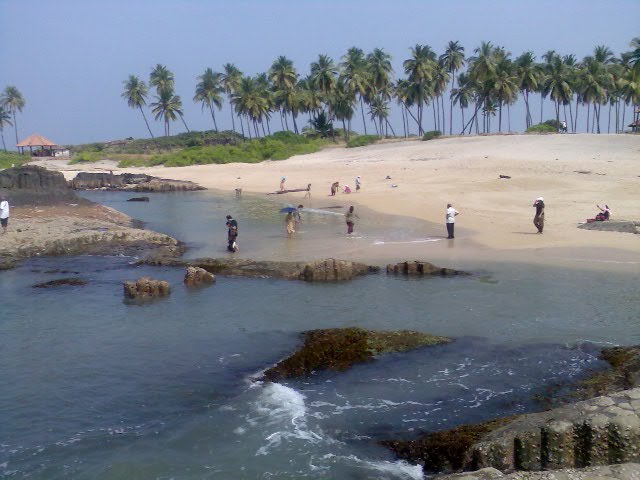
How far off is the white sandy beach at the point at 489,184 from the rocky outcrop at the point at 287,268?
3.27 metres

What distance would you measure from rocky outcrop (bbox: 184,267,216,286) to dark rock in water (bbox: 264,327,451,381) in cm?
662

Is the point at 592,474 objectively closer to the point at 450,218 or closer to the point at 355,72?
the point at 450,218

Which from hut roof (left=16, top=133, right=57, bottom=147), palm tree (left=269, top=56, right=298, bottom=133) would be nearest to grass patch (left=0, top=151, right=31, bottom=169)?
hut roof (left=16, top=133, right=57, bottom=147)

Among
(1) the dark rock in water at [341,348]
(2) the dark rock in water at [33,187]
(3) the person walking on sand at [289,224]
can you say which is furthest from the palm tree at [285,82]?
(1) the dark rock in water at [341,348]

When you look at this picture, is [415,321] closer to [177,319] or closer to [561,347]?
[561,347]

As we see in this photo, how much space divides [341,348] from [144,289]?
8065 mm

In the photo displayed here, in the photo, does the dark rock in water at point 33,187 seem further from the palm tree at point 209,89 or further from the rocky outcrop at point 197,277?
the palm tree at point 209,89


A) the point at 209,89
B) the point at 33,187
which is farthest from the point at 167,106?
the point at 33,187

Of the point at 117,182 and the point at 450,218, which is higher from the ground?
the point at 117,182

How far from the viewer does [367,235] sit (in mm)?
27938

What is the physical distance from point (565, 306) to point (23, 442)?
516 inches

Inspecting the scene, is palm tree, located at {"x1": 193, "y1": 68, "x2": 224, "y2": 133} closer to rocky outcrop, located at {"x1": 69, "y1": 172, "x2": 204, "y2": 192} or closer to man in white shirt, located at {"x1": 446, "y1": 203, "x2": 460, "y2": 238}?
rocky outcrop, located at {"x1": 69, "y1": 172, "x2": 204, "y2": 192}

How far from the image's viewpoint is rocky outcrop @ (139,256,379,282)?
66.1ft

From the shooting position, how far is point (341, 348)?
13.5 metres
